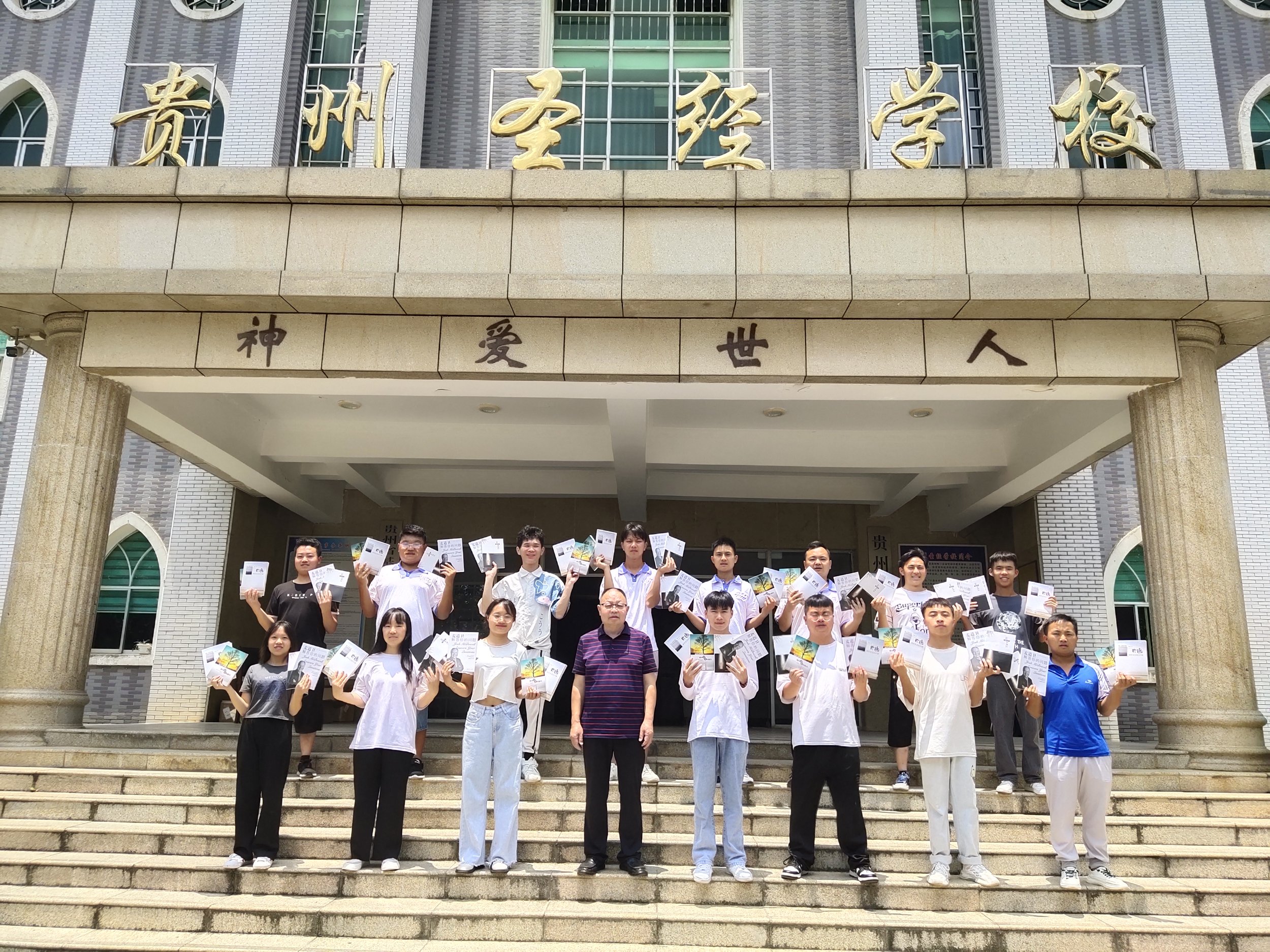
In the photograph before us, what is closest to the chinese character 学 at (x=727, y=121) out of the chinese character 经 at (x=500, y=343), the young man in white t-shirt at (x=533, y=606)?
the chinese character 经 at (x=500, y=343)

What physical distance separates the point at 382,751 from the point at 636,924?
6.10ft

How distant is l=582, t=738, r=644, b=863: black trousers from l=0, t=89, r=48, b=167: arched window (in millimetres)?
12976

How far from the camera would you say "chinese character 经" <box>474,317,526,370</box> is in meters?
8.71

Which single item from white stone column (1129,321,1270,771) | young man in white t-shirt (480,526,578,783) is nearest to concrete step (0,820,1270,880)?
young man in white t-shirt (480,526,578,783)

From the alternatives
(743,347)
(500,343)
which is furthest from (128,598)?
(743,347)

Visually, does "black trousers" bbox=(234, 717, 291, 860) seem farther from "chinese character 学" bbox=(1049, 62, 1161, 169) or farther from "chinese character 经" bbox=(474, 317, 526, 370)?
"chinese character 学" bbox=(1049, 62, 1161, 169)

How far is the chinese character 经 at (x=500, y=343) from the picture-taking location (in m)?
8.71

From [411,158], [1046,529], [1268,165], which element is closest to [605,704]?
[1046,529]

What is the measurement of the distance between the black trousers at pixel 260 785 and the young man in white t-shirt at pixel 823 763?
3.11m

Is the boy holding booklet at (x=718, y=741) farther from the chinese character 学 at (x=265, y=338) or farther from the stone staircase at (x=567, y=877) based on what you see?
the chinese character 学 at (x=265, y=338)

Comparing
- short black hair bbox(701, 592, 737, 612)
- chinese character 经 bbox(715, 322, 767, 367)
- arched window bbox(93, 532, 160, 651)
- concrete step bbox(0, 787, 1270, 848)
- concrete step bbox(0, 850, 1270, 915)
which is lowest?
concrete step bbox(0, 850, 1270, 915)

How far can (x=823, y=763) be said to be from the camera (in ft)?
19.0

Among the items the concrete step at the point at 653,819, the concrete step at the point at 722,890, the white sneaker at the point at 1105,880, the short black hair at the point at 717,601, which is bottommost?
the concrete step at the point at 722,890

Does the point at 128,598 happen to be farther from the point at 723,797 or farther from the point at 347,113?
the point at 723,797
